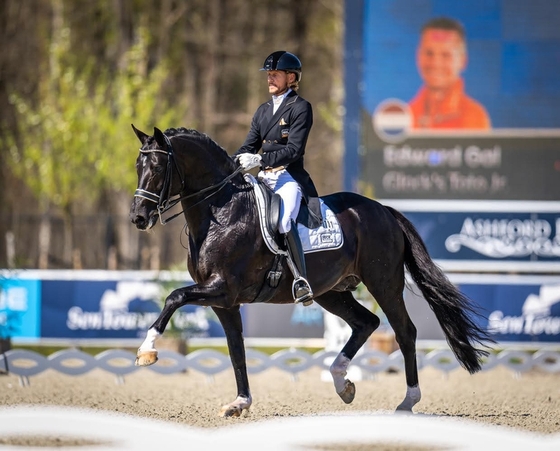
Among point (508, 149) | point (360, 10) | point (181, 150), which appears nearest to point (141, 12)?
point (360, 10)

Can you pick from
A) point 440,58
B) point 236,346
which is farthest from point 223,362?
point 440,58

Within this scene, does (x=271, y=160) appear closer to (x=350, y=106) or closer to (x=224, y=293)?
(x=224, y=293)

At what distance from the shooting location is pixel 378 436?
4.83 meters

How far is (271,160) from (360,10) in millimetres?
7876

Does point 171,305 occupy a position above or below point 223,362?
above

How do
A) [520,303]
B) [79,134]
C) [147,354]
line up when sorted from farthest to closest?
[79,134] < [520,303] < [147,354]

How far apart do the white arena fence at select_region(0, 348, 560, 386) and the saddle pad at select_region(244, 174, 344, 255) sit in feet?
10.7

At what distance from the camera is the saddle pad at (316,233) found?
7441mm

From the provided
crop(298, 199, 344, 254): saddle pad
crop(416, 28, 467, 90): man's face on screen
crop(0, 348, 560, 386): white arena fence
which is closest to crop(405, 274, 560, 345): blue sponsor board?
crop(0, 348, 560, 386): white arena fence

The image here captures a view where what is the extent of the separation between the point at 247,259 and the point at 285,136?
1098mm

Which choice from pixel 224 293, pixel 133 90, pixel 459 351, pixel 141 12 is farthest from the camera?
pixel 141 12

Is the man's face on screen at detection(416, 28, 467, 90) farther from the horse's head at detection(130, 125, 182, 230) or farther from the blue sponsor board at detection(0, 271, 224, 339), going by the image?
the horse's head at detection(130, 125, 182, 230)

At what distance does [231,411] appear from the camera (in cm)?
729

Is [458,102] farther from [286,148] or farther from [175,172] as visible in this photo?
[175,172]
